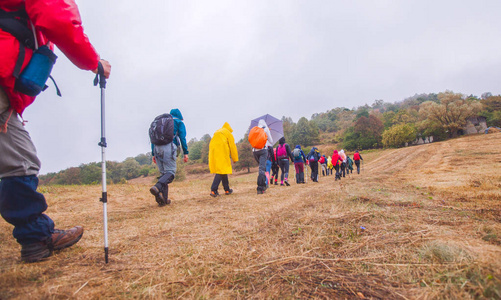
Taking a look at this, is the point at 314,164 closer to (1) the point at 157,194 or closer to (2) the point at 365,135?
(1) the point at 157,194

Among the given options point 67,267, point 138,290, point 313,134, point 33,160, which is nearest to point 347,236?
point 138,290

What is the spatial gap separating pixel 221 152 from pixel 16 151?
14.3 ft

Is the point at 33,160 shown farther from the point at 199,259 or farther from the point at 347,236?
the point at 347,236

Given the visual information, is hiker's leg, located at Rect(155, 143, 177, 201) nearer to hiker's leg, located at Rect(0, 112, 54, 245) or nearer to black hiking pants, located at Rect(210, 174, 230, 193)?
black hiking pants, located at Rect(210, 174, 230, 193)

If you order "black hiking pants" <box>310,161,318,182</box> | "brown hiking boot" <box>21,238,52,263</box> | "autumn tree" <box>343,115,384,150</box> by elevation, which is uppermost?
"autumn tree" <box>343,115,384,150</box>

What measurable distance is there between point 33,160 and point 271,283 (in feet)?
7.53

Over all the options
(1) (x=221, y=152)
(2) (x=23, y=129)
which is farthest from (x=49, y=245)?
(1) (x=221, y=152)

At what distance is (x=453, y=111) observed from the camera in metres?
48.2

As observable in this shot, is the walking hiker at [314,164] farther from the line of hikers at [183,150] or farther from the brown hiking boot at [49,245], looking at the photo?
the brown hiking boot at [49,245]

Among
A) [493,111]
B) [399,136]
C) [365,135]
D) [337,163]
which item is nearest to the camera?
[337,163]

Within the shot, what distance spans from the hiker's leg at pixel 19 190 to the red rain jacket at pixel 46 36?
25cm

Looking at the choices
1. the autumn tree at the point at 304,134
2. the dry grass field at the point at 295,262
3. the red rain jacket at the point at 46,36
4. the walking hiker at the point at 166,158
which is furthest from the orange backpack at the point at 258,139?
the autumn tree at the point at 304,134

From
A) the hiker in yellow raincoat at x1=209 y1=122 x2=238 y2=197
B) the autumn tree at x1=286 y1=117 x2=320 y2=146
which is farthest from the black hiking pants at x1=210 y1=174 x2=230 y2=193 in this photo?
the autumn tree at x1=286 y1=117 x2=320 y2=146

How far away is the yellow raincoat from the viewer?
5.95 meters
